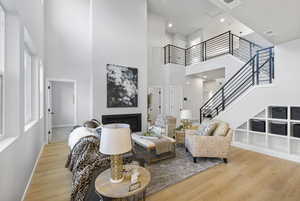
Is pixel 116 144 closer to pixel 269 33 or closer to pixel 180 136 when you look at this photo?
pixel 180 136

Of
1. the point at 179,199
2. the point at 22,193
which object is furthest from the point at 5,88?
the point at 179,199

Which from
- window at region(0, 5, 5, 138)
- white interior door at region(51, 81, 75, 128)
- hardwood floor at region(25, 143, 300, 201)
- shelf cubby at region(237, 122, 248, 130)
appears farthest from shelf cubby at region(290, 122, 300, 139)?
white interior door at region(51, 81, 75, 128)

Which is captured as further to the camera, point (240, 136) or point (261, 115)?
point (240, 136)

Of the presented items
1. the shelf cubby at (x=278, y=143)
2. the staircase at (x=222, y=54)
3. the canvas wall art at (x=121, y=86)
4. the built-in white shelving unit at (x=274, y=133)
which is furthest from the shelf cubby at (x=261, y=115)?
the canvas wall art at (x=121, y=86)

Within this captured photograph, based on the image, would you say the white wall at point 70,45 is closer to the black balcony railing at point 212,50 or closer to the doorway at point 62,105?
the doorway at point 62,105

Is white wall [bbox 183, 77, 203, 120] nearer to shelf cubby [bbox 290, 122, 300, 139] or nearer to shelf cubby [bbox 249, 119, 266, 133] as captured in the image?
shelf cubby [bbox 249, 119, 266, 133]

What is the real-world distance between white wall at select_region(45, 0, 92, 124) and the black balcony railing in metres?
4.01

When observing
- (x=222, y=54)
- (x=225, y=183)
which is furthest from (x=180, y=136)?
(x=222, y=54)

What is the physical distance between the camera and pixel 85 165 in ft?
6.24

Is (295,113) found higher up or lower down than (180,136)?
higher up

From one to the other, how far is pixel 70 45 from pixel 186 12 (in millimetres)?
5670

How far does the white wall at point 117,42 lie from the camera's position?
203 inches

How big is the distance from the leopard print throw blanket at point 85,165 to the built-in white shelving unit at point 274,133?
4.09 m

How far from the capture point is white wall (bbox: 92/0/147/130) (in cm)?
514
